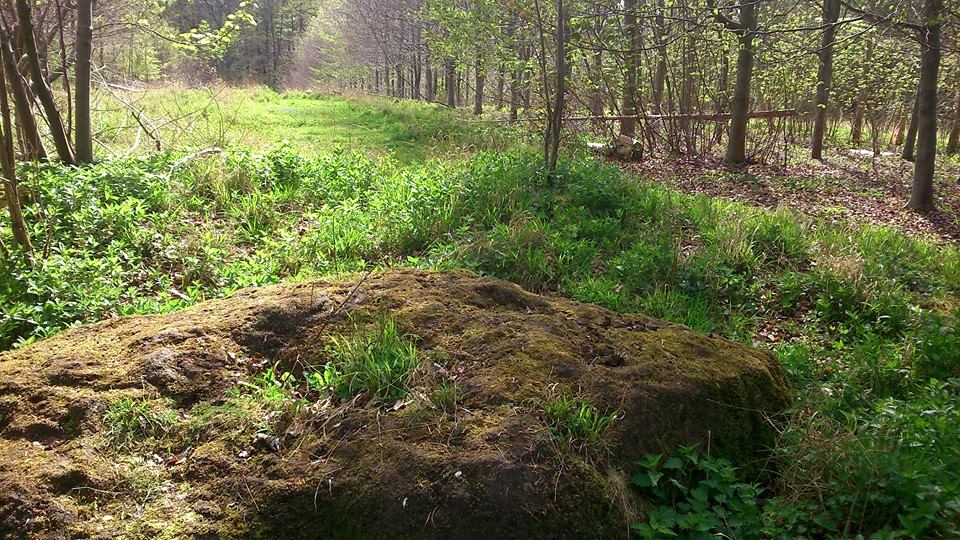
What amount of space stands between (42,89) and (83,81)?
0.50 m

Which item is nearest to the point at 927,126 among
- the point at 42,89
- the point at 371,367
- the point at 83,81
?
the point at 371,367

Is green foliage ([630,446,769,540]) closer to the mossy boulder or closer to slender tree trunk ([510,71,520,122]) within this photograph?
the mossy boulder

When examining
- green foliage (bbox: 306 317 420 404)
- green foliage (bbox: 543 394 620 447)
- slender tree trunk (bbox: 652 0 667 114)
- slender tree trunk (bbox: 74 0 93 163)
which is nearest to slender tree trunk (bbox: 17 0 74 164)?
slender tree trunk (bbox: 74 0 93 163)

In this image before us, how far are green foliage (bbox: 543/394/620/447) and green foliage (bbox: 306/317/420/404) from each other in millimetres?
685

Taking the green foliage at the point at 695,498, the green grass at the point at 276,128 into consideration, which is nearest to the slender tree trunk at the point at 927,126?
the green grass at the point at 276,128

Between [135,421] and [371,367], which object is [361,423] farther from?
[135,421]

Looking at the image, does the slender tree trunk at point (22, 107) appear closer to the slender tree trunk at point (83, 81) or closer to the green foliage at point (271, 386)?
the slender tree trunk at point (83, 81)

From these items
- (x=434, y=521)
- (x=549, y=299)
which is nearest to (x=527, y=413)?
(x=434, y=521)

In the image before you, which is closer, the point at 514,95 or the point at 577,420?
the point at 577,420

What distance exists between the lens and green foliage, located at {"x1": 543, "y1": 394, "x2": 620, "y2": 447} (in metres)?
2.30

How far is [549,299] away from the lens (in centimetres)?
353

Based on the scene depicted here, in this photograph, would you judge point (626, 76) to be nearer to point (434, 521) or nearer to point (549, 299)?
point (549, 299)

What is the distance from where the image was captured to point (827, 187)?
9734mm

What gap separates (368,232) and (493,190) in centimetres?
166
